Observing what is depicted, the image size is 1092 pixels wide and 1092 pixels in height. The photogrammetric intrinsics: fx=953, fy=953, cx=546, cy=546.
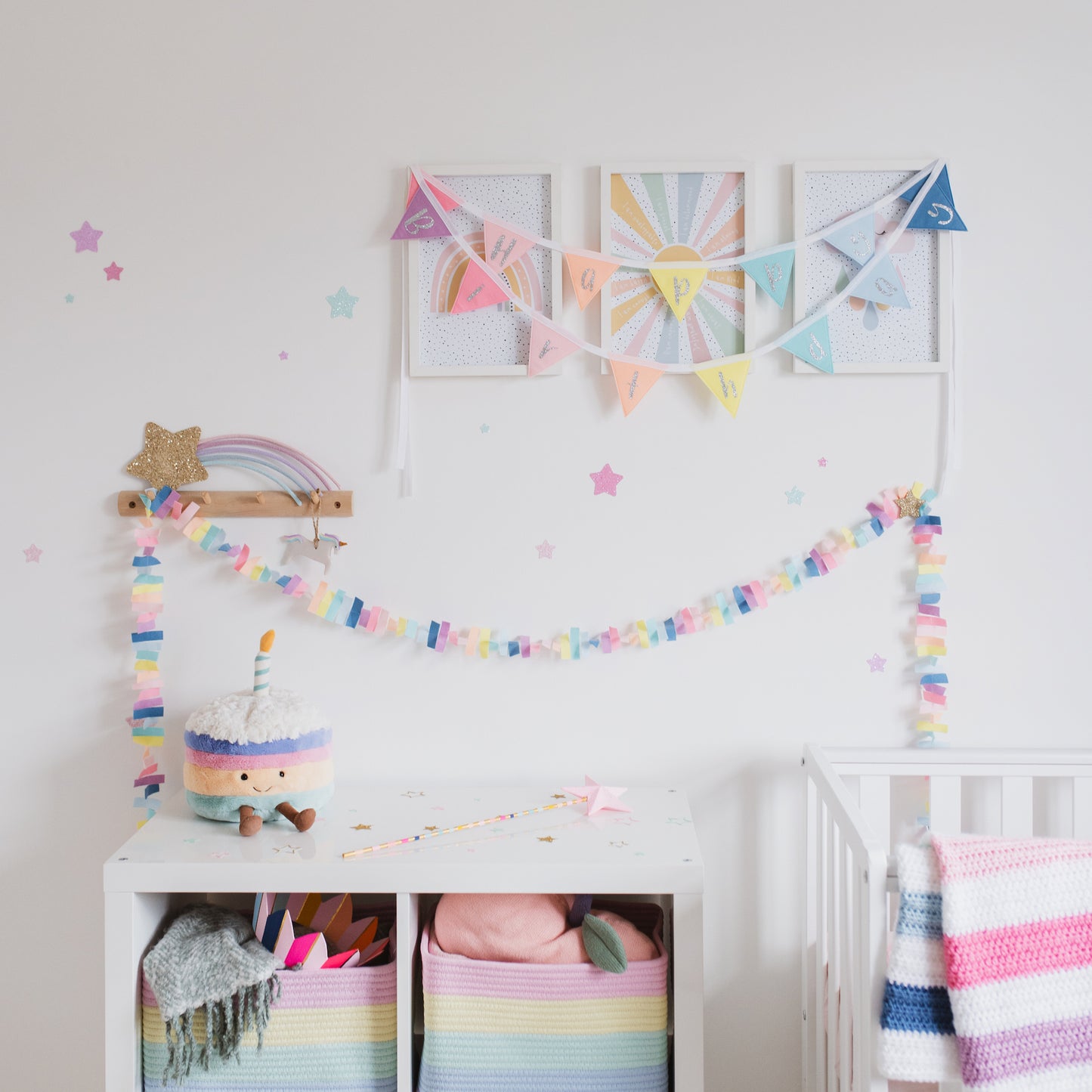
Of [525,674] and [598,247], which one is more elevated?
[598,247]

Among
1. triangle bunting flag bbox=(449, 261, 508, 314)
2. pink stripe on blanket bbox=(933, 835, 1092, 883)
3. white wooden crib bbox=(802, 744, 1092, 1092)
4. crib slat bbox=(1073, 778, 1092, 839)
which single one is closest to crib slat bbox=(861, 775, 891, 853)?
white wooden crib bbox=(802, 744, 1092, 1092)

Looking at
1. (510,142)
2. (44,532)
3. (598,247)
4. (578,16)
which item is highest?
(578,16)

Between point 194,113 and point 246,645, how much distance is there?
3.14ft

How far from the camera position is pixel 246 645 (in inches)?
68.1

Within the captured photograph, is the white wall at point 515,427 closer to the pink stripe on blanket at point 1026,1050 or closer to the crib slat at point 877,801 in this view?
the crib slat at point 877,801

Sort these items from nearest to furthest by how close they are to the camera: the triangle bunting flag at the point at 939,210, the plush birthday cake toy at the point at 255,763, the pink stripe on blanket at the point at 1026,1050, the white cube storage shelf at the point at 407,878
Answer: the pink stripe on blanket at the point at 1026,1050 < the white cube storage shelf at the point at 407,878 < the plush birthday cake toy at the point at 255,763 < the triangle bunting flag at the point at 939,210

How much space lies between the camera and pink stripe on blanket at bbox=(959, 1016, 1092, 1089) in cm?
108

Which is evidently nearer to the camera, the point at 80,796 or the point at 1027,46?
the point at 1027,46

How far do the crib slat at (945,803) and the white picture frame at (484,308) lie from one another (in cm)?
98

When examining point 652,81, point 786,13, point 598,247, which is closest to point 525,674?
point 598,247

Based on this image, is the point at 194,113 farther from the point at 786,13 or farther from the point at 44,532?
the point at 786,13

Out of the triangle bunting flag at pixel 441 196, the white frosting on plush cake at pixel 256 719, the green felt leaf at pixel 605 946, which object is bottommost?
the green felt leaf at pixel 605 946

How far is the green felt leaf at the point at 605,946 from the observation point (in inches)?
53.5

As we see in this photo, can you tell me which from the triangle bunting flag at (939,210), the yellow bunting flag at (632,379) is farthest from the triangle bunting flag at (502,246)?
the triangle bunting flag at (939,210)
